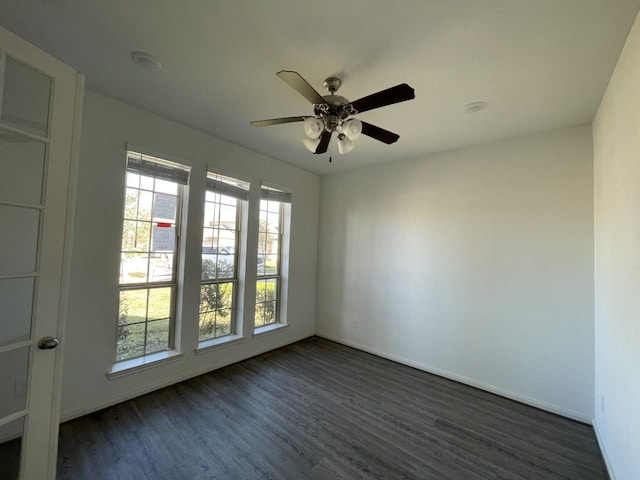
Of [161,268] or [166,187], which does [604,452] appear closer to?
[161,268]

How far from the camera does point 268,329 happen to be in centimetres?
380

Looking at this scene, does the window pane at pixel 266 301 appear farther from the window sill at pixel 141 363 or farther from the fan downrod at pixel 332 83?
the fan downrod at pixel 332 83

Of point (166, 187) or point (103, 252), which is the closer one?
point (103, 252)

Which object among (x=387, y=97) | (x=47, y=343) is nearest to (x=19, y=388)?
(x=47, y=343)

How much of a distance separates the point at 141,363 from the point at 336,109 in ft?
9.41

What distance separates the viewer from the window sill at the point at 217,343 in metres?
3.04

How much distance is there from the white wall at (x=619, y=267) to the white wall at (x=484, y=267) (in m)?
0.24

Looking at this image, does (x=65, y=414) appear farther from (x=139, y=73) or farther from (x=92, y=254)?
(x=139, y=73)

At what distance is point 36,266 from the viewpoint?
4.38ft

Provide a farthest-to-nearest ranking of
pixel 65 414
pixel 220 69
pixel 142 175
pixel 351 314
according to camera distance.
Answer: pixel 351 314 < pixel 142 175 < pixel 65 414 < pixel 220 69

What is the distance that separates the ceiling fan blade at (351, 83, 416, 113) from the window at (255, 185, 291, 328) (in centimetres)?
227

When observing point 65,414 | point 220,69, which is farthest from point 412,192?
point 65,414

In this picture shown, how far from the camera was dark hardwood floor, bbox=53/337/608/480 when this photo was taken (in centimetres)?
180

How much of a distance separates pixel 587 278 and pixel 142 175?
14.0 feet
